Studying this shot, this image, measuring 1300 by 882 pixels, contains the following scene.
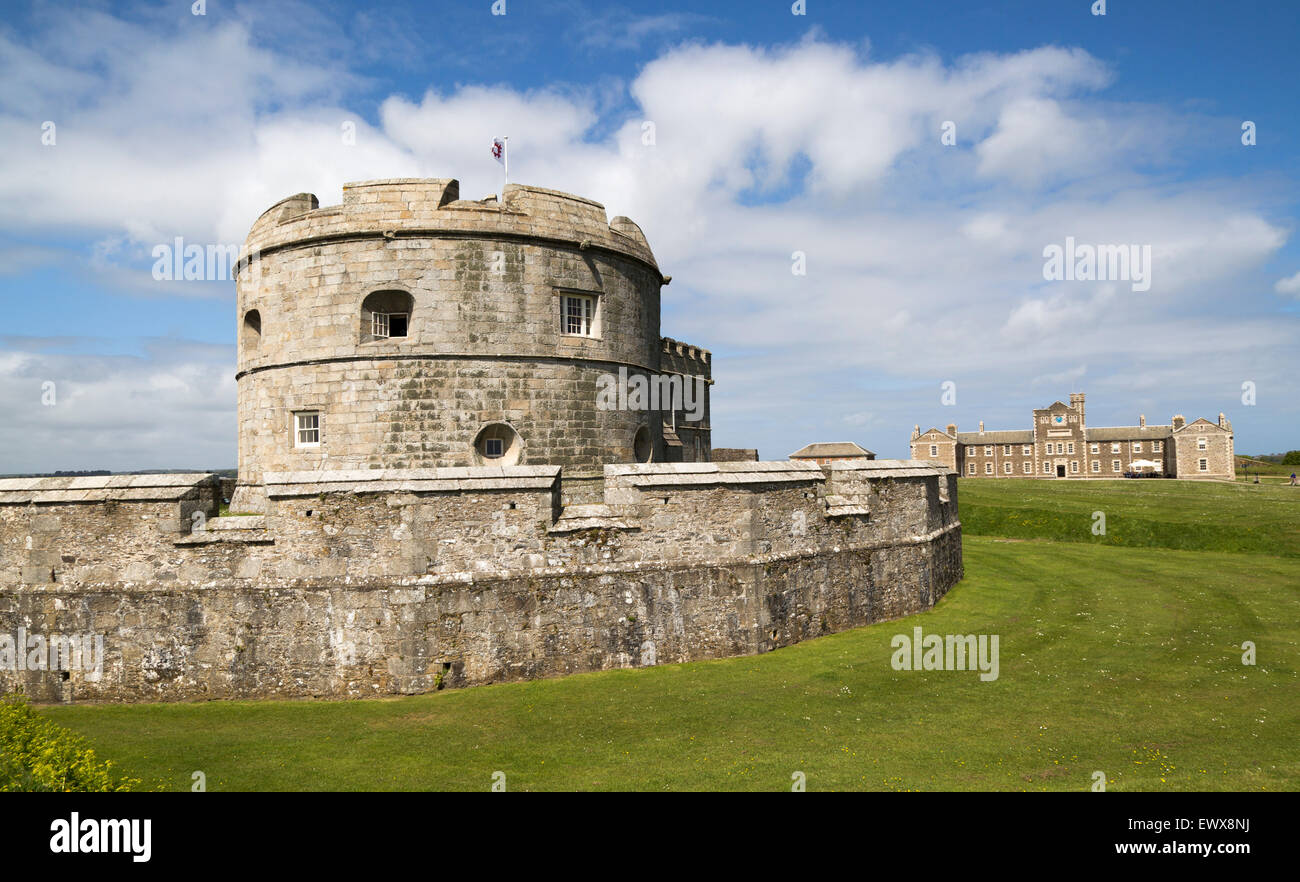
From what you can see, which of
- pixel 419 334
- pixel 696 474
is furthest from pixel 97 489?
pixel 696 474

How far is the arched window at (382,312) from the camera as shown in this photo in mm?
15750

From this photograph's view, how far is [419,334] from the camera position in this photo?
1555cm

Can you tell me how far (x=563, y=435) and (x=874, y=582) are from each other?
7876 mm

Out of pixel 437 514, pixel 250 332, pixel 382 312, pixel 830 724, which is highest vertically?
pixel 382 312

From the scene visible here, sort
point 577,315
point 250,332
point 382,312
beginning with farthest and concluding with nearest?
point 250,332
point 577,315
point 382,312

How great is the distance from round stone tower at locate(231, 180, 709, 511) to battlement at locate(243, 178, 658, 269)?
32mm

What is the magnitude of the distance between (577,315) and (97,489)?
1001 centimetres

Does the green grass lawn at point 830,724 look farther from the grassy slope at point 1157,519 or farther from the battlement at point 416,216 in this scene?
the grassy slope at point 1157,519

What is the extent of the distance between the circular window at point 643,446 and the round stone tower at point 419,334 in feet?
7.20

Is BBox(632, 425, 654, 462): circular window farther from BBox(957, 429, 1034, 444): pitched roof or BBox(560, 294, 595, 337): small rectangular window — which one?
BBox(957, 429, 1034, 444): pitched roof

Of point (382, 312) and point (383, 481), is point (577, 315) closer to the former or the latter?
point (382, 312)

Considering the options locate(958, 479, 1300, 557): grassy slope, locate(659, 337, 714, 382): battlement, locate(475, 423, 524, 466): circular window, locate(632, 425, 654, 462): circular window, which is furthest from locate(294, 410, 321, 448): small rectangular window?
locate(958, 479, 1300, 557): grassy slope
